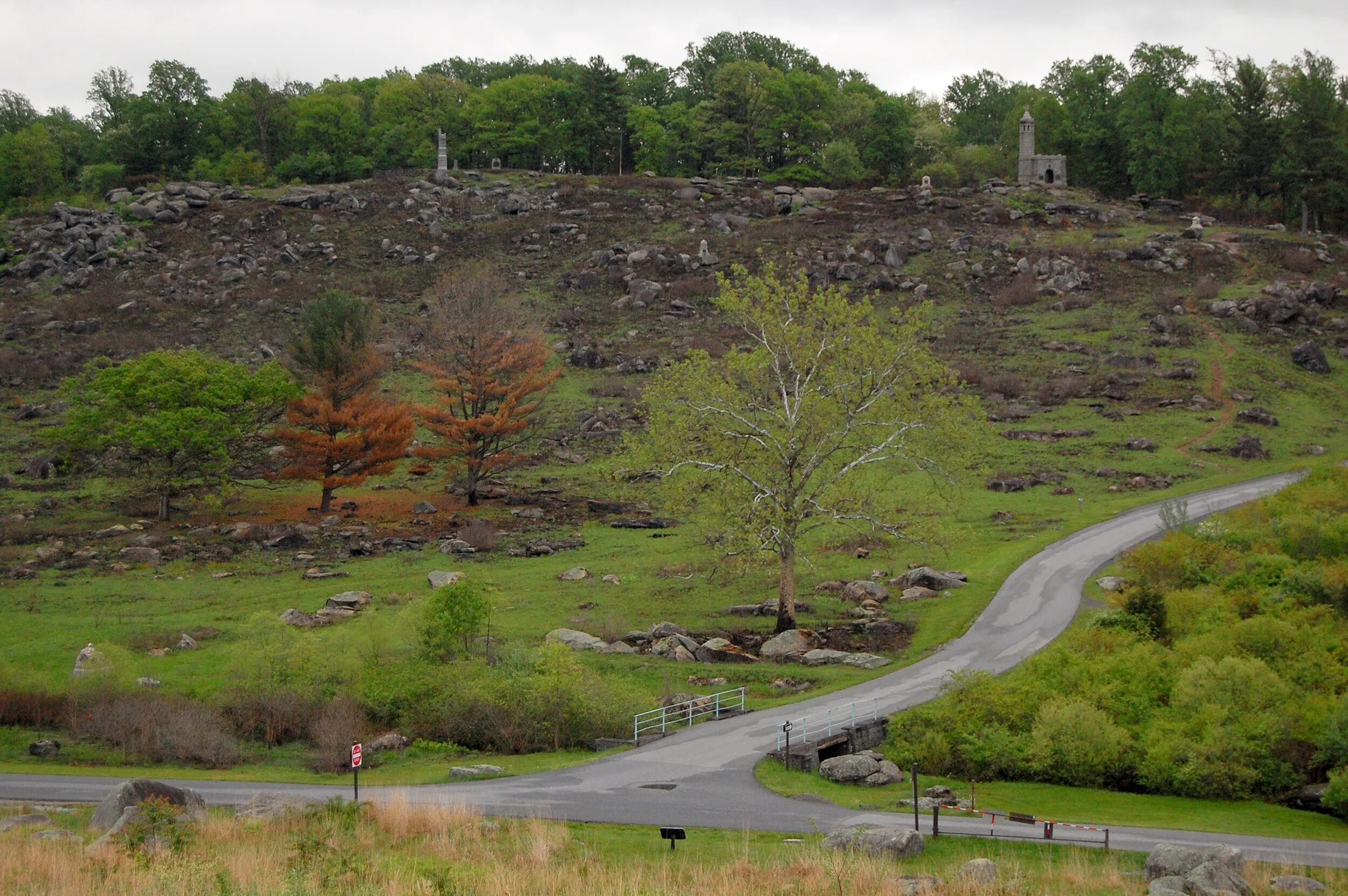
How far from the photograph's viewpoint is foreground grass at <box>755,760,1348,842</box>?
2456 cm

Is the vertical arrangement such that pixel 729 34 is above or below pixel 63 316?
above

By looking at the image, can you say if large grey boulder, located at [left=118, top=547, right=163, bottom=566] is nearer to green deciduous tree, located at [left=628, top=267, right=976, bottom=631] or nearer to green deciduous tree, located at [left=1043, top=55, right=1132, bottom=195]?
green deciduous tree, located at [left=628, top=267, right=976, bottom=631]

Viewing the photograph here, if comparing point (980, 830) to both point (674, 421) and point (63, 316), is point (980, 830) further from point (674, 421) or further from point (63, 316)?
point (63, 316)

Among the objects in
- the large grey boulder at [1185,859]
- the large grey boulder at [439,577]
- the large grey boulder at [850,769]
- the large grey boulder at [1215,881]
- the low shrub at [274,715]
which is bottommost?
the low shrub at [274,715]

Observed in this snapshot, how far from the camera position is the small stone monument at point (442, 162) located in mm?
124062

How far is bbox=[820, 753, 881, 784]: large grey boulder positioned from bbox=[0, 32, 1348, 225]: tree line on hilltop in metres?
98.4

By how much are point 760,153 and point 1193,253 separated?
168 ft

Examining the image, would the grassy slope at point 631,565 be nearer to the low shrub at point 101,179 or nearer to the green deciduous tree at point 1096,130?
the green deciduous tree at point 1096,130

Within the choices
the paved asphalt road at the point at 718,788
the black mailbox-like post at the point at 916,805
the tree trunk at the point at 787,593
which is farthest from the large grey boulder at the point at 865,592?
the black mailbox-like post at the point at 916,805

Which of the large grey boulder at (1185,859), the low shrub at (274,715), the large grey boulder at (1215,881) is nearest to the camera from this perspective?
the large grey boulder at (1215,881)

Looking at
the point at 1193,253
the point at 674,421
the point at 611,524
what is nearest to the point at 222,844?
the point at 674,421

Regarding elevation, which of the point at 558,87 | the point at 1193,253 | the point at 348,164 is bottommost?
the point at 1193,253

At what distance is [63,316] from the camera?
95188 millimetres

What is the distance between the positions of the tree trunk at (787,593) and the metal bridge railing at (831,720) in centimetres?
835
